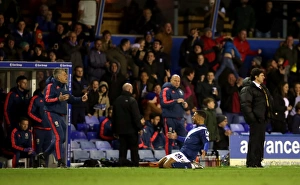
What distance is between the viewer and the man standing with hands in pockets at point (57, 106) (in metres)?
21.6

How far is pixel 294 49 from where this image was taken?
30766 millimetres

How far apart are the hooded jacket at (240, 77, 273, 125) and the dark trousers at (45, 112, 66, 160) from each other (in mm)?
4251

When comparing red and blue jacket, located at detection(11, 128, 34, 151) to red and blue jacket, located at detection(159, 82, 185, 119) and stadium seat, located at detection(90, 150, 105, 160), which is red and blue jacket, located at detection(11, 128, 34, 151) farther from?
red and blue jacket, located at detection(159, 82, 185, 119)

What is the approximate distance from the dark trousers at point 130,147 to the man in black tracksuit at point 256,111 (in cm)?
343

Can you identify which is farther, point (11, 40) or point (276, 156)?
point (11, 40)

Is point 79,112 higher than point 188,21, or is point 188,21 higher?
point 188,21

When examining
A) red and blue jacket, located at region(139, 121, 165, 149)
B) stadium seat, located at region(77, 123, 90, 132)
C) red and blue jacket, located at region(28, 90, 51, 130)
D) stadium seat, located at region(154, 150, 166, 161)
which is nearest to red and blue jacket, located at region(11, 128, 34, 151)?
red and blue jacket, located at region(28, 90, 51, 130)

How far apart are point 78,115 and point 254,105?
6846 millimetres

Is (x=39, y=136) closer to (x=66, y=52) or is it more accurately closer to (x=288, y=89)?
(x=66, y=52)

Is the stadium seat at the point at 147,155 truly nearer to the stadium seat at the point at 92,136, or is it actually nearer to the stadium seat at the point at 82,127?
the stadium seat at the point at 92,136

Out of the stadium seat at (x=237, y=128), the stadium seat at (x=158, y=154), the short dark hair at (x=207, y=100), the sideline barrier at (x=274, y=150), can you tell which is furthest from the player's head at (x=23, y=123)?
the stadium seat at (x=237, y=128)

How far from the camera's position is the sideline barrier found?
23.1 meters

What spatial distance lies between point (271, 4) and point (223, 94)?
421cm

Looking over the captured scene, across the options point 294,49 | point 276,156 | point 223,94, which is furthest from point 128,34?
point 276,156
